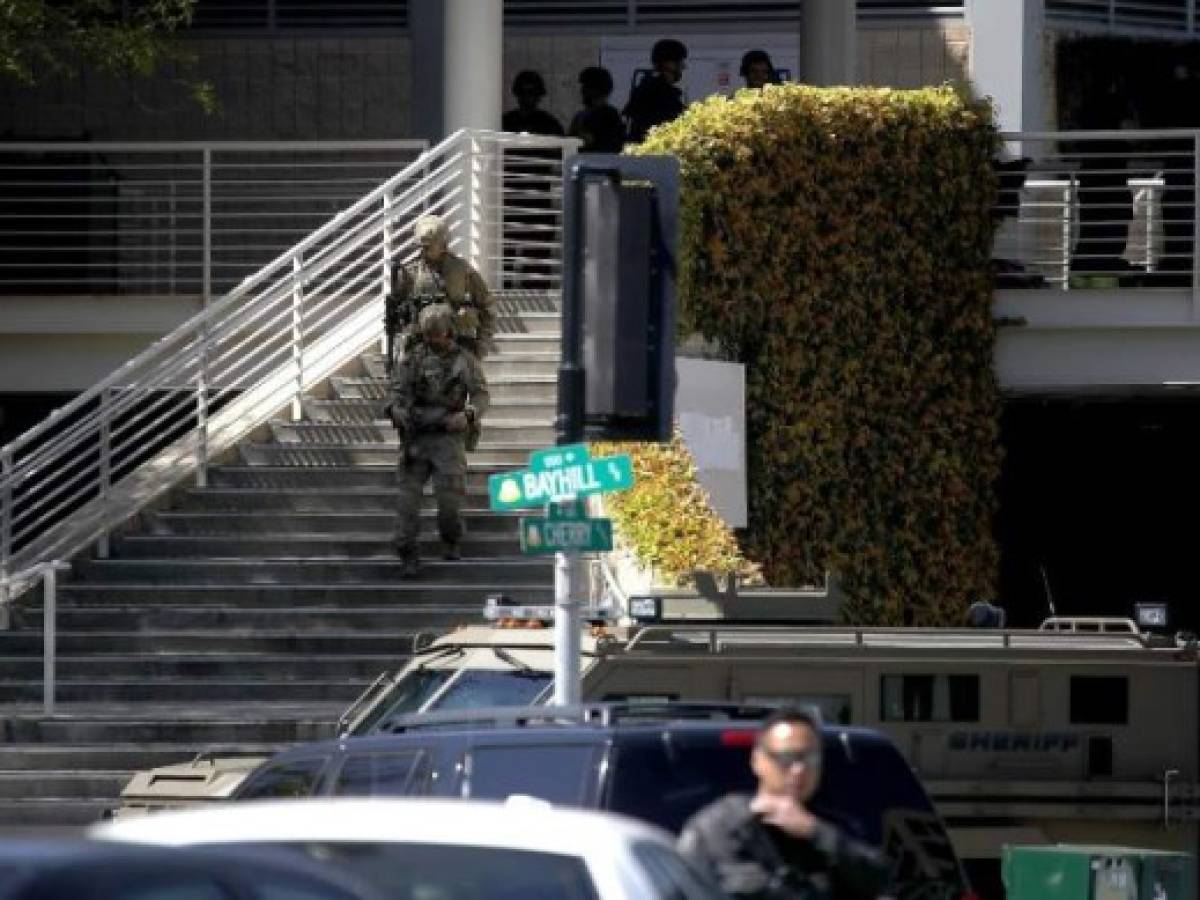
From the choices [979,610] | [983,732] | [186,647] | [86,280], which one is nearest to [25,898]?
[983,732]

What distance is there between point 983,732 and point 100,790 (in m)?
6.08

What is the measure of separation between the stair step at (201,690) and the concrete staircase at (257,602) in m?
0.01

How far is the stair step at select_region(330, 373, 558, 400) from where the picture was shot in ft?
75.3

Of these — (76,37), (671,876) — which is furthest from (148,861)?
(76,37)

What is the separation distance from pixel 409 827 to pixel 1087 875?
5541mm

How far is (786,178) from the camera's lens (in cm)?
2291

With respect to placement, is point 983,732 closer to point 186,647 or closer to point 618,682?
point 618,682

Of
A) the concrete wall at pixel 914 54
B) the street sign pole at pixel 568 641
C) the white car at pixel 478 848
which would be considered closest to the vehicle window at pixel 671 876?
the white car at pixel 478 848

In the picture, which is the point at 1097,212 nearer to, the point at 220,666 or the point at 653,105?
the point at 653,105

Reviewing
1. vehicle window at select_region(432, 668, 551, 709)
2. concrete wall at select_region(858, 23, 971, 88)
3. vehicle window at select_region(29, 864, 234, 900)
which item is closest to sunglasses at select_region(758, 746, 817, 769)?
vehicle window at select_region(29, 864, 234, 900)

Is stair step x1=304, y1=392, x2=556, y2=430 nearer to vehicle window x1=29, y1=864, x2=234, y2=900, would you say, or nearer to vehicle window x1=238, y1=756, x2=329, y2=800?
vehicle window x1=238, y1=756, x2=329, y2=800

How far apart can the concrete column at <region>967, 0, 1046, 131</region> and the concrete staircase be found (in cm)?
583

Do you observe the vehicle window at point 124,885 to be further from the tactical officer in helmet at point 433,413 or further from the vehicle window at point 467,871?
the tactical officer in helmet at point 433,413

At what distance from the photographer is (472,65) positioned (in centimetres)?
2488
